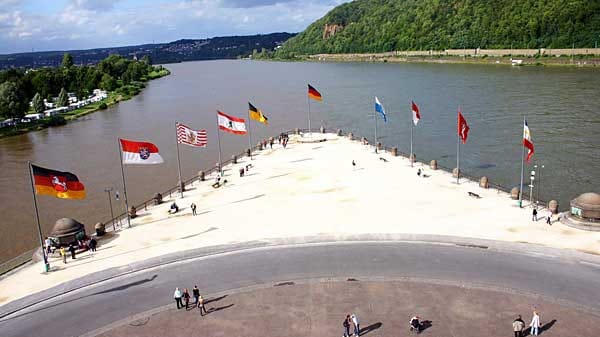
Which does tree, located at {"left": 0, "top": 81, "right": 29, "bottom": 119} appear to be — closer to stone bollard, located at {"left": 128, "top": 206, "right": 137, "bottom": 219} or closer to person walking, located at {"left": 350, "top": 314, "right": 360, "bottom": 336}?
stone bollard, located at {"left": 128, "top": 206, "right": 137, "bottom": 219}

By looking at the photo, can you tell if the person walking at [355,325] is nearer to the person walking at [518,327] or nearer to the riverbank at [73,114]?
the person walking at [518,327]

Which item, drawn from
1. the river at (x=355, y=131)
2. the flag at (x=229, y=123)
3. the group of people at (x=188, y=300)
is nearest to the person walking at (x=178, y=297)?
the group of people at (x=188, y=300)

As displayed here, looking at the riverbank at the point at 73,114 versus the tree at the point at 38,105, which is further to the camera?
the tree at the point at 38,105

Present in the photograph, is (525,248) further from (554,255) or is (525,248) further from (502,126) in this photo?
(502,126)

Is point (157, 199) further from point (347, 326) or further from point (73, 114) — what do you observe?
point (73, 114)

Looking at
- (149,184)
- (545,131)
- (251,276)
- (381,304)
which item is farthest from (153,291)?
(545,131)

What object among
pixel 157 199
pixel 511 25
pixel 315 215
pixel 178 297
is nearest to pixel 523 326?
pixel 178 297
